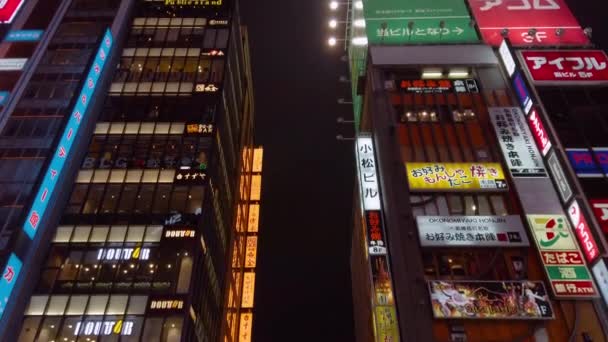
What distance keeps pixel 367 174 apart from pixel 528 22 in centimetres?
1944

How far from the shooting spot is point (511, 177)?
2812 cm

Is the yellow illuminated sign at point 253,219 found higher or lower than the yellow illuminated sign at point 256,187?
lower

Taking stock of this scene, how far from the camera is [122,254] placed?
33906 mm

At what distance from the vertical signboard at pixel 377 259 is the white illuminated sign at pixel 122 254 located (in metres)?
16.6

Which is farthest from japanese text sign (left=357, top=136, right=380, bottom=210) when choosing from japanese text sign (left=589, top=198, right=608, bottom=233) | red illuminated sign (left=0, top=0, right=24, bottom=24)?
red illuminated sign (left=0, top=0, right=24, bottom=24)

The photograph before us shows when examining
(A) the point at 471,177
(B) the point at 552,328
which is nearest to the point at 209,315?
(A) the point at 471,177

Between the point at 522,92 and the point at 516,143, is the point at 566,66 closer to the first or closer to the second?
the point at 522,92

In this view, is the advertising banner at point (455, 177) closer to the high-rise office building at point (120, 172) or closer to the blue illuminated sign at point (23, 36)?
the high-rise office building at point (120, 172)

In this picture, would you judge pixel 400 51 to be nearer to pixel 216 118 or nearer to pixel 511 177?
pixel 511 177

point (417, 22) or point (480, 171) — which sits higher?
point (417, 22)

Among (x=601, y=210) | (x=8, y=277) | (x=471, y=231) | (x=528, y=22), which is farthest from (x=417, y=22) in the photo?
(x=8, y=277)

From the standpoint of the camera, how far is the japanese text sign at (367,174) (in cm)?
2697

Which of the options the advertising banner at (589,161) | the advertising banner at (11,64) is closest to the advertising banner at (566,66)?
the advertising banner at (589,161)

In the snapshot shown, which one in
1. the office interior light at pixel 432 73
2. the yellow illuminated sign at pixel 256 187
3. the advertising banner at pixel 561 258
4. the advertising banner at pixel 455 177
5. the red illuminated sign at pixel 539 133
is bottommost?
the advertising banner at pixel 561 258
